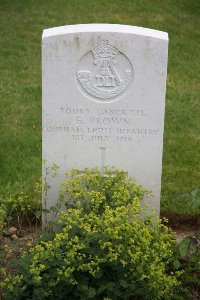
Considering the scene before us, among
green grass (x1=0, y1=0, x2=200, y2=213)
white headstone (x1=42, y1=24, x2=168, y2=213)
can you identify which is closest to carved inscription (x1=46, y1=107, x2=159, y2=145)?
white headstone (x1=42, y1=24, x2=168, y2=213)

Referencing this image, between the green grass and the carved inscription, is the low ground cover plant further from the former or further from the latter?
the carved inscription

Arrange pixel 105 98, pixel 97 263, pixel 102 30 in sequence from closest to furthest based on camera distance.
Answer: pixel 97 263, pixel 102 30, pixel 105 98

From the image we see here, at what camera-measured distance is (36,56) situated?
9.30 m

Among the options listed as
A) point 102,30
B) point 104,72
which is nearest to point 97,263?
point 104,72

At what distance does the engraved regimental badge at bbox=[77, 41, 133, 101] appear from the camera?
4.17 meters

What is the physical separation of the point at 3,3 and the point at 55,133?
8772 mm

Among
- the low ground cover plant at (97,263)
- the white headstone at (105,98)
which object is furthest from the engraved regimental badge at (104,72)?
the low ground cover plant at (97,263)

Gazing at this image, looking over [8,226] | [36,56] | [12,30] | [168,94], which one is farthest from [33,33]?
[8,226]

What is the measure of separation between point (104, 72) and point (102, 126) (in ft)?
1.27

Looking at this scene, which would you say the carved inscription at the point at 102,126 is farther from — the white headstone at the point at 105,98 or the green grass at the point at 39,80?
the green grass at the point at 39,80

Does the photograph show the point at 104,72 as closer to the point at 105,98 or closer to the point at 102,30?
the point at 105,98

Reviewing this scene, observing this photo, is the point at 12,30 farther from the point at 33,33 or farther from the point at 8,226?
the point at 8,226

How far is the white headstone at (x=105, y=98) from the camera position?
13.6 feet

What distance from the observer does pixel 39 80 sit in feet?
26.9
